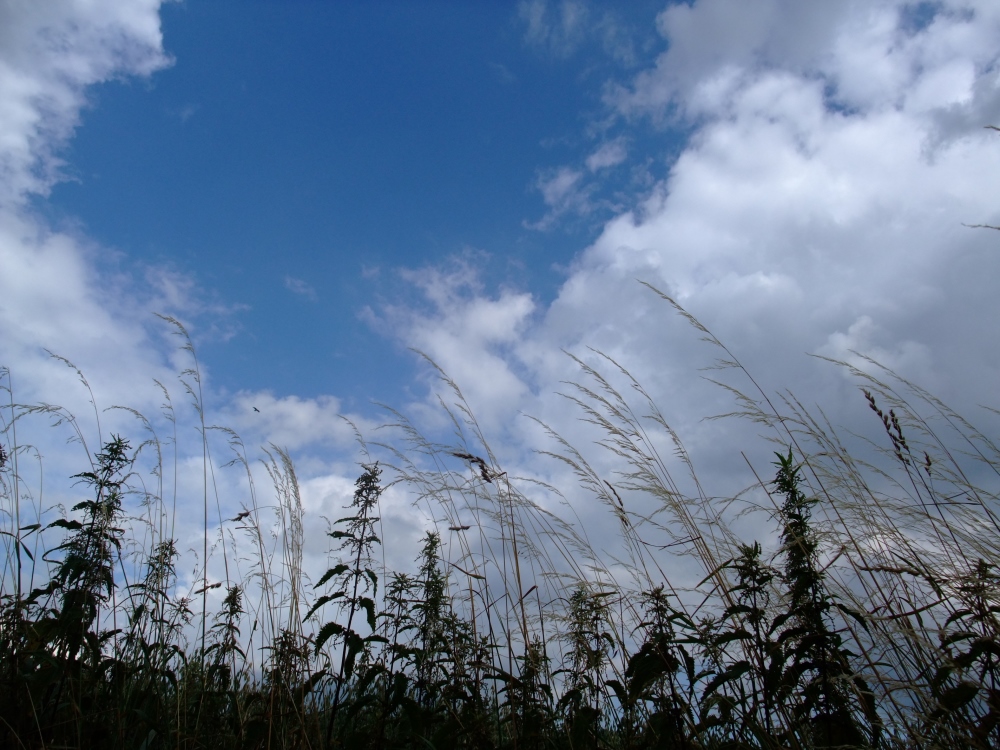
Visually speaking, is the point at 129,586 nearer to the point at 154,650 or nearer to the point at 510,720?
the point at 154,650

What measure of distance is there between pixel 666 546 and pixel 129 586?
2907mm

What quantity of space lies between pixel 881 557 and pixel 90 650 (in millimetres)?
3641

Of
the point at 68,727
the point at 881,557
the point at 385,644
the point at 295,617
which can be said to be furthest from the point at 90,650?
the point at 881,557

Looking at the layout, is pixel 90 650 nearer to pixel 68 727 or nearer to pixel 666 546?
pixel 68 727

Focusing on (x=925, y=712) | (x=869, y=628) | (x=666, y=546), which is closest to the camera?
(x=925, y=712)

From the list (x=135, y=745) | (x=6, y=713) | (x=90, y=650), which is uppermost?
(x=90, y=650)

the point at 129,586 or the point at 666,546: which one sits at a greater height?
the point at 129,586

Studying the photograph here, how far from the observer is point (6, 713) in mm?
2625

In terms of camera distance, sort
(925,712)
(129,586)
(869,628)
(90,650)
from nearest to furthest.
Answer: (925,712)
(869,628)
(90,650)
(129,586)

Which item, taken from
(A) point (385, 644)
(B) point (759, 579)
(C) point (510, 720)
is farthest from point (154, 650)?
(B) point (759, 579)

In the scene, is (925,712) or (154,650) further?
(154,650)

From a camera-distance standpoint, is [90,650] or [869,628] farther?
[90,650]

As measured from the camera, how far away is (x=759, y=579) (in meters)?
2.32

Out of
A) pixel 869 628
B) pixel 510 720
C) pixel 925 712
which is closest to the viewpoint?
pixel 925 712
